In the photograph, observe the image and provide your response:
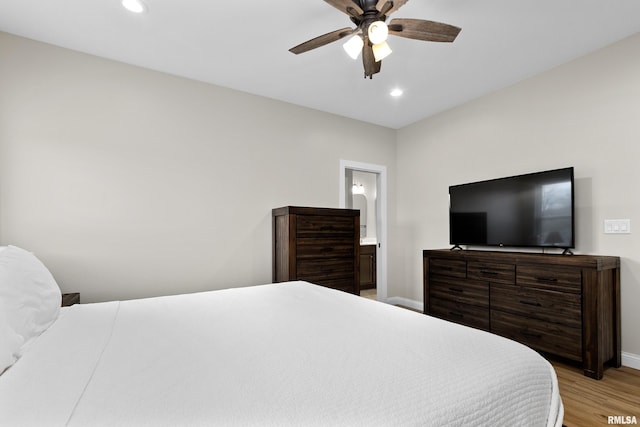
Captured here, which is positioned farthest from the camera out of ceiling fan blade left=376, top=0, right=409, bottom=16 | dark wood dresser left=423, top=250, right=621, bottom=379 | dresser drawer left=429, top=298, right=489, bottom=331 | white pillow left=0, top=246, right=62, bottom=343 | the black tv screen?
dresser drawer left=429, top=298, right=489, bottom=331

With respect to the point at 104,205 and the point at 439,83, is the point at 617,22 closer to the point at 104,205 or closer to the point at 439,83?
the point at 439,83

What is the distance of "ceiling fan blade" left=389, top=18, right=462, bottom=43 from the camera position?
73.1 inches

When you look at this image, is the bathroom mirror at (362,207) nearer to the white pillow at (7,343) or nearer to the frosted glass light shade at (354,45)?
the frosted glass light shade at (354,45)

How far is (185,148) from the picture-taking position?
3.12 meters

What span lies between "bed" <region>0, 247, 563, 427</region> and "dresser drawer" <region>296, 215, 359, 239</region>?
71.1 inches

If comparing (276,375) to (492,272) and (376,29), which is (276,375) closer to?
(376,29)

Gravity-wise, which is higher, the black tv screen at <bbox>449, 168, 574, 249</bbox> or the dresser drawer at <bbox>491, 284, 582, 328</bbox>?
the black tv screen at <bbox>449, 168, 574, 249</bbox>

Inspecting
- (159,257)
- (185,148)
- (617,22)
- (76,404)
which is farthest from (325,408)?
(617,22)

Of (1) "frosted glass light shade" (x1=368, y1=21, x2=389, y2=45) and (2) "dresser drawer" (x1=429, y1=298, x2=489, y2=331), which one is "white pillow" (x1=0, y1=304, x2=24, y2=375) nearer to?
(1) "frosted glass light shade" (x1=368, y1=21, x2=389, y2=45)

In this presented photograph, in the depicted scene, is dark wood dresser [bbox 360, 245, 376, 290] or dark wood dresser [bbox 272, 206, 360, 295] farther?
dark wood dresser [bbox 360, 245, 376, 290]

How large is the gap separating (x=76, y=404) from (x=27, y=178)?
258 cm

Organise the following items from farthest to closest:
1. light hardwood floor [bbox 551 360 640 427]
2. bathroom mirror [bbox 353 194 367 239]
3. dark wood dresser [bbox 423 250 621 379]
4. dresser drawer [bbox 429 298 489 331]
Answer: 1. bathroom mirror [bbox 353 194 367 239]
2. dresser drawer [bbox 429 298 489 331]
3. dark wood dresser [bbox 423 250 621 379]
4. light hardwood floor [bbox 551 360 640 427]

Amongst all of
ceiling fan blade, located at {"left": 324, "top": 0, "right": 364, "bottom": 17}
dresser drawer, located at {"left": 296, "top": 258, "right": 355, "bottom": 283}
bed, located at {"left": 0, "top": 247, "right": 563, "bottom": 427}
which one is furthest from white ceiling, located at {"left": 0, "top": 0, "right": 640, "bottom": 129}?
bed, located at {"left": 0, "top": 247, "right": 563, "bottom": 427}

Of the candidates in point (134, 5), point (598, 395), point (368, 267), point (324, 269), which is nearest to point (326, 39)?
point (134, 5)
